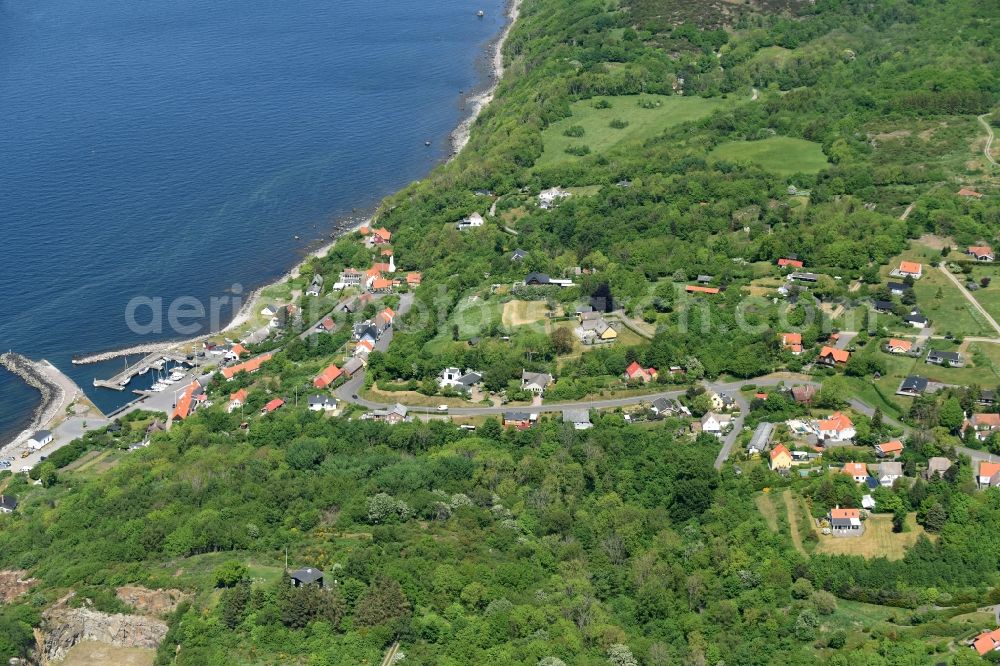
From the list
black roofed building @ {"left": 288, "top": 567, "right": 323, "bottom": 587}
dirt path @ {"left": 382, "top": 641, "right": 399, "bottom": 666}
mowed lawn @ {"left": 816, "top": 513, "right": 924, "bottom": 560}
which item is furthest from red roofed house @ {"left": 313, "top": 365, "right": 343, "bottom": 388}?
mowed lawn @ {"left": 816, "top": 513, "right": 924, "bottom": 560}

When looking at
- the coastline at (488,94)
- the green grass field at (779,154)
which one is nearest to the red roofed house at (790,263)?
the green grass field at (779,154)

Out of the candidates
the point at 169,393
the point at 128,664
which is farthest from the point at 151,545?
the point at 169,393

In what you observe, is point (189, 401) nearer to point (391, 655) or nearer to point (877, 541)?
point (391, 655)

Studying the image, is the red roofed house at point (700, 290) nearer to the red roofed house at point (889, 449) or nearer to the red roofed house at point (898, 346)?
the red roofed house at point (898, 346)

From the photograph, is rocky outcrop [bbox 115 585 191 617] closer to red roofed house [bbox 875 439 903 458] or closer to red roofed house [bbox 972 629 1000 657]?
red roofed house [bbox 972 629 1000 657]

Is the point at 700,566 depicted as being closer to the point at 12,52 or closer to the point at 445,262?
the point at 445,262
